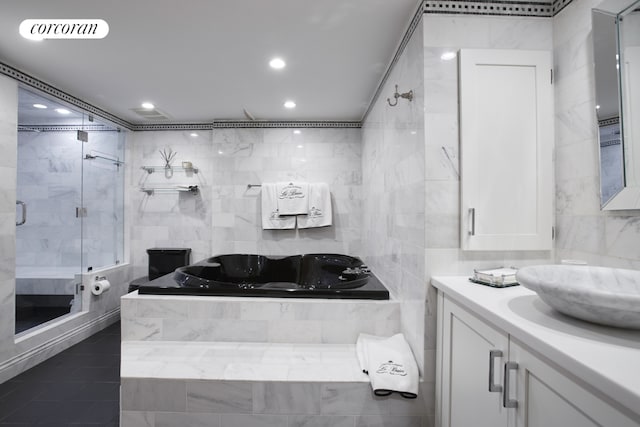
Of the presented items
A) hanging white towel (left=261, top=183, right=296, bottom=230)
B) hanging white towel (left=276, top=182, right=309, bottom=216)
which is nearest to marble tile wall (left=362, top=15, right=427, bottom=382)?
hanging white towel (left=276, top=182, right=309, bottom=216)

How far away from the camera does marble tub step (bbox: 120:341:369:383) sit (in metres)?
1.46

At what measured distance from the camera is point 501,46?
1.45m

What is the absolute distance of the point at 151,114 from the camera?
127 inches

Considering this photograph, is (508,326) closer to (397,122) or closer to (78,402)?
(397,122)

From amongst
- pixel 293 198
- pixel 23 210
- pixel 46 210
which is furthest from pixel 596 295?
pixel 46 210

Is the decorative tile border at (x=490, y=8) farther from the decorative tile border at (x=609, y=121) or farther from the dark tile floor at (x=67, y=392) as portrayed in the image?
the dark tile floor at (x=67, y=392)

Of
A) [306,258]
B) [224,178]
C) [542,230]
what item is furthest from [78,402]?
[542,230]

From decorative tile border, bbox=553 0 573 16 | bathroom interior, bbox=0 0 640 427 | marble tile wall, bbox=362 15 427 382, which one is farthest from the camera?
marble tile wall, bbox=362 15 427 382

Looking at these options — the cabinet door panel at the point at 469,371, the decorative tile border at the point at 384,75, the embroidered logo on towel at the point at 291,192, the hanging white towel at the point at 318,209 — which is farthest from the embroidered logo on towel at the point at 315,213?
the cabinet door panel at the point at 469,371

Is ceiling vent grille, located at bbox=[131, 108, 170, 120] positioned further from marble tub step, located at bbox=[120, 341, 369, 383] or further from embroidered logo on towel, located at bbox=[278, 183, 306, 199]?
marble tub step, located at bbox=[120, 341, 369, 383]

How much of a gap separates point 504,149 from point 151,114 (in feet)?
11.1

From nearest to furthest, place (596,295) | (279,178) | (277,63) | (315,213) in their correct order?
(596,295)
(277,63)
(315,213)
(279,178)

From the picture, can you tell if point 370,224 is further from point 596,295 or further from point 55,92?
point 55,92

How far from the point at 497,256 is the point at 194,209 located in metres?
3.21
